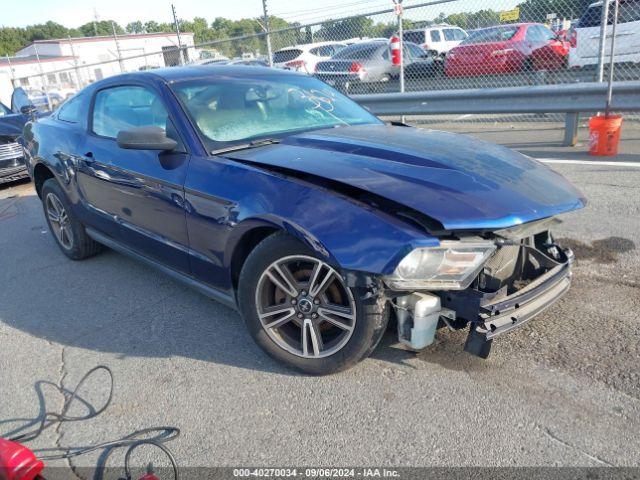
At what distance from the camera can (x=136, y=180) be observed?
11.2ft

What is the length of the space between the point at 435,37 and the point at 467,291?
13.9 metres

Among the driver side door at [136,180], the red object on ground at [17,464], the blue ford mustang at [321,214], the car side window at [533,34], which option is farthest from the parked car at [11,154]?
the car side window at [533,34]

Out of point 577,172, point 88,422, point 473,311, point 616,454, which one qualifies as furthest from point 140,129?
point 577,172

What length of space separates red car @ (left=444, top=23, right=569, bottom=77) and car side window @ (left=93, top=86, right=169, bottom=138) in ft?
28.0

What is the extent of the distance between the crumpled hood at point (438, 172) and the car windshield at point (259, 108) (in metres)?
0.23

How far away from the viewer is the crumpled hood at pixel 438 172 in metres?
2.37

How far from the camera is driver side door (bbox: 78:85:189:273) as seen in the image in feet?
10.4

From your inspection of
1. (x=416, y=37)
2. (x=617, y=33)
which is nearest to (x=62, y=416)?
(x=617, y=33)

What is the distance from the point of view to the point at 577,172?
20.0 ft

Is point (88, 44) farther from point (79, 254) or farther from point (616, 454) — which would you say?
point (616, 454)

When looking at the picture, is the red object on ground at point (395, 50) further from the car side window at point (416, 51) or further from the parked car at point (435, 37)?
the parked car at point (435, 37)

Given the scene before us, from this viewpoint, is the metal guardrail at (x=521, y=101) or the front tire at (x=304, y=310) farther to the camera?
the metal guardrail at (x=521, y=101)

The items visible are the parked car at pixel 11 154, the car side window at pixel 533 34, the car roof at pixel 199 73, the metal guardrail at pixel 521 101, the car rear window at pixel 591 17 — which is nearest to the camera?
the car roof at pixel 199 73

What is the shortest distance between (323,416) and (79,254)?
3.07 metres
